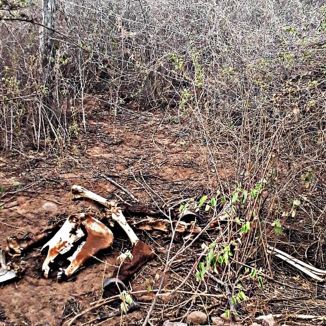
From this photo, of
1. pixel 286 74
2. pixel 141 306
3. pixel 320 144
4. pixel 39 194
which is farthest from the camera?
pixel 286 74

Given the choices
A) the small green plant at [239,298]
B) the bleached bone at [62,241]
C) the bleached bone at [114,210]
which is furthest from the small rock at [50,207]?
the small green plant at [239,298]

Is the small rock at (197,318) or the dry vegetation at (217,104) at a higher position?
the dry vegetation at (217,104)

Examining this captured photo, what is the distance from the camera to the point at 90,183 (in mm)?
3438

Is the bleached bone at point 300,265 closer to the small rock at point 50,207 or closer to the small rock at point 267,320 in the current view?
the small rock at point 267,320

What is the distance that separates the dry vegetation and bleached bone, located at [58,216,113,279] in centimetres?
35

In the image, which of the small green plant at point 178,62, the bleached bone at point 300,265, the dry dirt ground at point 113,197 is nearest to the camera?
the dry dirt ground at point 113,197

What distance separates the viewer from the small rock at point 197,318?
7.25 ft

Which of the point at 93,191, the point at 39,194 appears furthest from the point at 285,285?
the point at 39,194

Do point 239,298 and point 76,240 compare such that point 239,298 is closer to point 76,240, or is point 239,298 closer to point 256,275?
point 256,275

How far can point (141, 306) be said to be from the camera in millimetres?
2318

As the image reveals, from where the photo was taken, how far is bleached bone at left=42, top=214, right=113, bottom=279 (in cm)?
253

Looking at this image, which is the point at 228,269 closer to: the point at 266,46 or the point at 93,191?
the point at 93,191

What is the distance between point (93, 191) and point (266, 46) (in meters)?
2.27

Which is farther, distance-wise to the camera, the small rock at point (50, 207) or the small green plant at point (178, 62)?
the small green plant at point (178, 62)
